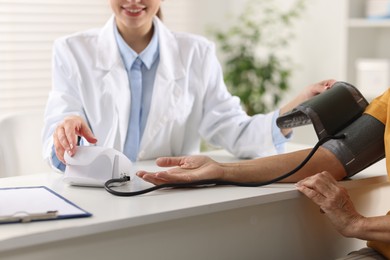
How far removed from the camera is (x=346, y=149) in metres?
1.66

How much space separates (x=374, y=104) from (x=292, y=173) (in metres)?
0.26

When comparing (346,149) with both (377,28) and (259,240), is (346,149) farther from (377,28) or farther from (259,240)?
(377,28)

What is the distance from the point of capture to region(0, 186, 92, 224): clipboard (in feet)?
4.14

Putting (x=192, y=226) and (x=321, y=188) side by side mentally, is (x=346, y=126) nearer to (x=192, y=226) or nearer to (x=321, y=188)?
(x=321, y=188)

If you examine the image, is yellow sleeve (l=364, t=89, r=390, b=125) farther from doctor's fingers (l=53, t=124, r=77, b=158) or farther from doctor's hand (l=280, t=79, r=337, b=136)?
doctor's fingers (l=53, t=124, r=77, b=158)

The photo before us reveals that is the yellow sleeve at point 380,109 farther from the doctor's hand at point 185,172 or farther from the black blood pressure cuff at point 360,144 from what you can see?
the doctor's hand at point 185,172

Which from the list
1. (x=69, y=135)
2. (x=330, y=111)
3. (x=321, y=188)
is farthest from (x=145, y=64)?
(x=321, y=188)

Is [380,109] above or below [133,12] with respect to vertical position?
below

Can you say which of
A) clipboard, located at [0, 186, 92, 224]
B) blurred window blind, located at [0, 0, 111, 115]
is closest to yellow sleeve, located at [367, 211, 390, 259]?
clipboard, located at [0, 186, 92, 224]

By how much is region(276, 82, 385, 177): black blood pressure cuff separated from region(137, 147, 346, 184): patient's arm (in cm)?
3

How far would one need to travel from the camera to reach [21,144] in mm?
2225

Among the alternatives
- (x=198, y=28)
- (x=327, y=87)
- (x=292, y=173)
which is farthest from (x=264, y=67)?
(x=292, y=173)

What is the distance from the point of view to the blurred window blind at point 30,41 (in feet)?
11.1

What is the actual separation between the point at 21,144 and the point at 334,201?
1.11 meters
